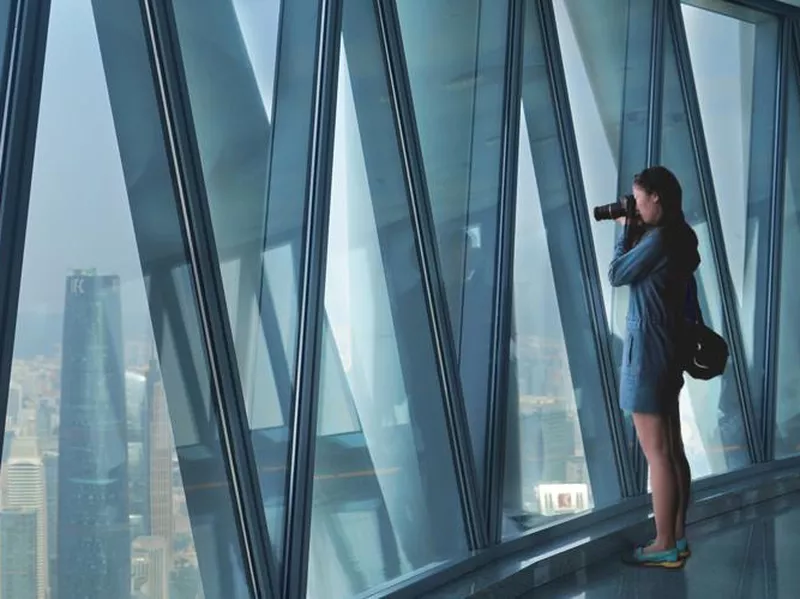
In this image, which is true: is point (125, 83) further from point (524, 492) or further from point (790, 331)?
point (790, 331)

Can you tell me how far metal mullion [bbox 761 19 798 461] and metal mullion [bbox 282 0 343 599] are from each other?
191 inches

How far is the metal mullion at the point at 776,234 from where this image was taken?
775cm

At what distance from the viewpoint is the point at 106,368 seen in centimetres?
295

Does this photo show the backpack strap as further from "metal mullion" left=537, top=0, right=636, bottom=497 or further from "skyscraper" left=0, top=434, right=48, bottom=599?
"skyscraper" left=0, top=434, right=48, bottom=599

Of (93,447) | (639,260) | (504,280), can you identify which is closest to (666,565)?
(639,260)

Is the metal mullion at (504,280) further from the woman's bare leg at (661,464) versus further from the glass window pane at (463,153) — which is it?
the woman's bare leg at (661,464)

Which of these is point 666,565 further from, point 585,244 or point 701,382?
point 701,382

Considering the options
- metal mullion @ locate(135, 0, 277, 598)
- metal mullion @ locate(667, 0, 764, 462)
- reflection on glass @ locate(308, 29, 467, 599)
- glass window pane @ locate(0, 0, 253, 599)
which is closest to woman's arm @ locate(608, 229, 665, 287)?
reflection on glass @ locate(308, 29, 467, 599)

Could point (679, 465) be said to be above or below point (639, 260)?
below

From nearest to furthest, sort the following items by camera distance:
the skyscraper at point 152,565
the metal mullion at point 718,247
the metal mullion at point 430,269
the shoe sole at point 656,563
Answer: the skyscraper at point 152,565 → the metal mullion at point 430,269 → the shoe sole at point 656,563 → the metal mullion at point 718,247

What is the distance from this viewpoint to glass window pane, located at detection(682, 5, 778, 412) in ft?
25.1

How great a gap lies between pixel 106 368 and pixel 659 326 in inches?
96.4

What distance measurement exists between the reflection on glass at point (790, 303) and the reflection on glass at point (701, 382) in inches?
28.9

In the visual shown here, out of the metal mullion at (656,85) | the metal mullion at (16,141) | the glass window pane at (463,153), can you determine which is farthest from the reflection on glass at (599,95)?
the metal mullion at (16,141)
